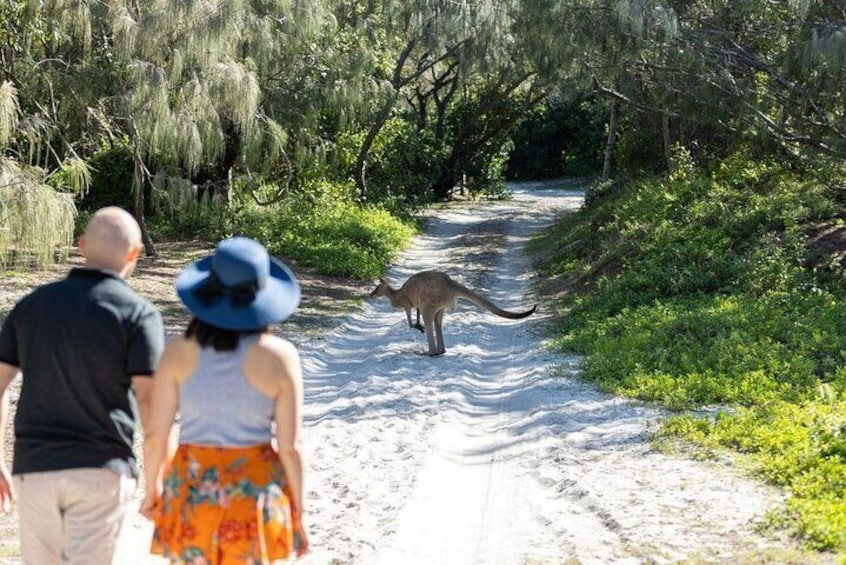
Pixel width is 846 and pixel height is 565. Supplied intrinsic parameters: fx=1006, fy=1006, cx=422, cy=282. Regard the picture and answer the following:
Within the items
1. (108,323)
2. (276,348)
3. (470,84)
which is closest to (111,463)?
(108,323)

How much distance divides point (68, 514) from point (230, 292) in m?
1.04

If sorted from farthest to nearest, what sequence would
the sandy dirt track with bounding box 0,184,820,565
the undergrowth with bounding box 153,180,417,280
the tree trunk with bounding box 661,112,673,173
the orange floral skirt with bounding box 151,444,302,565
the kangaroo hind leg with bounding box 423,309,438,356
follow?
the tree trunk with bounding box 661,112,673,173 → the undergrowth with bounding box 153,180,417,280 → the kangaroo hind leg with bounding box 423,309,438,356 → the sandy dirt track with bounding box 0,184,820,565 → the orange floral skirt with bounding box 151,444,302,565

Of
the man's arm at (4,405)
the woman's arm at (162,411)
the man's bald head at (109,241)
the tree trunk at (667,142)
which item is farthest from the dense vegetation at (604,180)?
the man's arm at (4,405)

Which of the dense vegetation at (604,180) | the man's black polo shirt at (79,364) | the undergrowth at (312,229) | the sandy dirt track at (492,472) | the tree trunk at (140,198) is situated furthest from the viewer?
the undergrowth at (312,229)

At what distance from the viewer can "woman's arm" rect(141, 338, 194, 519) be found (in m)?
3.55

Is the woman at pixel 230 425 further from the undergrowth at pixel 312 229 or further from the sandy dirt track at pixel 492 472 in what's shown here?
the undergrowth at pixel 312 229

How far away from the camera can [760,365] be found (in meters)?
9.61

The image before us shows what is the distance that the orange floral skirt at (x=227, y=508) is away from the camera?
137 inches

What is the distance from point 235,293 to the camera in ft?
11.7

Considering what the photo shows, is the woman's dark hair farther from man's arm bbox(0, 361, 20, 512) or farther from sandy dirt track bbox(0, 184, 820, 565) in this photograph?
sandy dirt track bbox(0, 184, 820, 565)

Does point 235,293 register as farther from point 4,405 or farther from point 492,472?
point 492,472

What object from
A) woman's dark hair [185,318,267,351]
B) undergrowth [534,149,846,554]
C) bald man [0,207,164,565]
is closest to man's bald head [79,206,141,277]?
bald man [0,207,164,565]

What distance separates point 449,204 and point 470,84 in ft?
20.0

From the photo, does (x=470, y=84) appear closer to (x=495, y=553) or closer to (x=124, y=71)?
(x=124, y=71)
